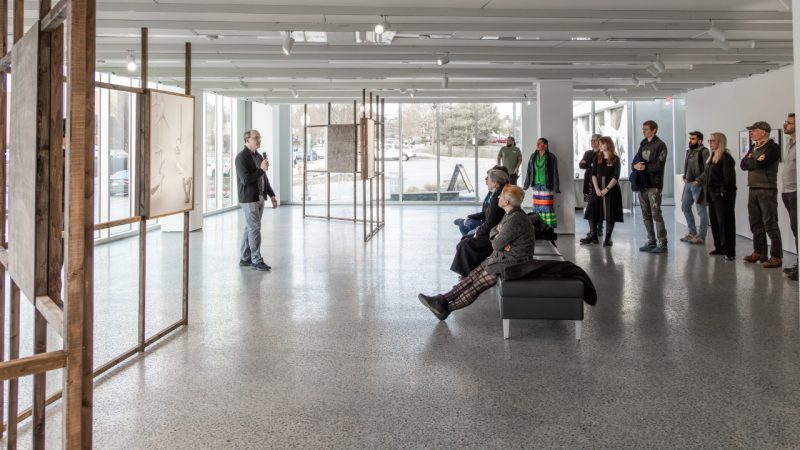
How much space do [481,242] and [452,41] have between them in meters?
4.68

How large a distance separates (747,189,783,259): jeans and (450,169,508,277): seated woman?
4065mm

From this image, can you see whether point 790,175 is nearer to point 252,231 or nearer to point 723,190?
point 723,190

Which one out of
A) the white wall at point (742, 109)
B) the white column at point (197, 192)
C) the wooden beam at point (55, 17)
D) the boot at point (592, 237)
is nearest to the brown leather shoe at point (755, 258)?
the white wall at point (742, 109)

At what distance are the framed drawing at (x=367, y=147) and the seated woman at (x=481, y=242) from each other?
5.72 metres

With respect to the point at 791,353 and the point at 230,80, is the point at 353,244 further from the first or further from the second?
the point at 791,353

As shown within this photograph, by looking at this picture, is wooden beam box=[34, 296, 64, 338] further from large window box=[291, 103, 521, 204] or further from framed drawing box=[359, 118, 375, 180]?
large window box=[291, 103, 521, 204]

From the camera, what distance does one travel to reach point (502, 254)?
587 centimetres

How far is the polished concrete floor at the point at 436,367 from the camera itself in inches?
142

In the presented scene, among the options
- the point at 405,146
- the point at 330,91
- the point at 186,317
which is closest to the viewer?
the point at 186,317

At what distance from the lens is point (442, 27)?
347 inches

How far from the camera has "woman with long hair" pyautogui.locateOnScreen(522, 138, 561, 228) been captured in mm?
13039

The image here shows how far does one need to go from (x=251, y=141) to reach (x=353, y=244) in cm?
364

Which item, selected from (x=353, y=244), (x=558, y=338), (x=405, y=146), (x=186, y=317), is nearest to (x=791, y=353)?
(x=558, y=338)

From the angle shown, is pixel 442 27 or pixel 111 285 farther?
pixel 442 27
